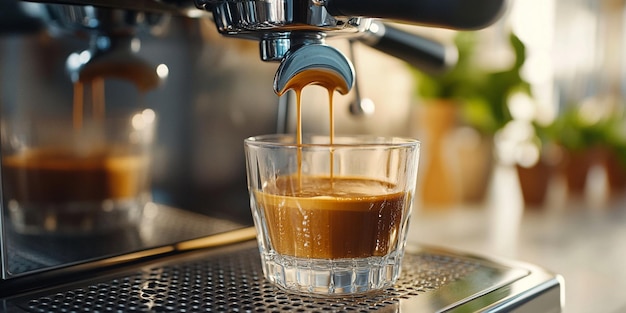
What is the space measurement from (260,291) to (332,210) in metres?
0.07

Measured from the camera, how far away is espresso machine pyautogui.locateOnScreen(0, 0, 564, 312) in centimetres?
39

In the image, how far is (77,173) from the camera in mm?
573

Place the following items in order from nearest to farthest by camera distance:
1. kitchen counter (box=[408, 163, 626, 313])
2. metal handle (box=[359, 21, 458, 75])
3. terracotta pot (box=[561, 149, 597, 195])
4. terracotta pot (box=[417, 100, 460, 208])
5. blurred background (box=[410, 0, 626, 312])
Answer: metal handle (box=[359, 21, 458, 75])
kitchen counter (box=[408, 163, 626, 313])
blurred background (box=[410, 0, 626, 312])
terracotta pot (box=[417, 100, 460, 208])
terracotta pot (box=[561, 149, 597, 195])

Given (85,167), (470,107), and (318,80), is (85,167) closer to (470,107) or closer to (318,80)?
(318,80)

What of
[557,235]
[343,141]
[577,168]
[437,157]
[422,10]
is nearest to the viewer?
[422,10]

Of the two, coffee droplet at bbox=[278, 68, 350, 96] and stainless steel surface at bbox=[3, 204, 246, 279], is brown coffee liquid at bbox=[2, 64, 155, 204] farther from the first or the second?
coffee droplet at bbox=[278, 68, 350, 96]

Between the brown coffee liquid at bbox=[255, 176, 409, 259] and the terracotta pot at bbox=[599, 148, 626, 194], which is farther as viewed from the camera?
the terracotta pot at bbox=[599, 148, 626, 194]

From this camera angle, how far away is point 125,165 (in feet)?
1.94

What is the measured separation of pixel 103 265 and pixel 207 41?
8.6 inches

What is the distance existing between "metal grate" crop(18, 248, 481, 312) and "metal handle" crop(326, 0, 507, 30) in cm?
17

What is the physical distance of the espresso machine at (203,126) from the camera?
39 centimetres

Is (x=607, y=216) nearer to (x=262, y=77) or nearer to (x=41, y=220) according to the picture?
(x=262, y=77)

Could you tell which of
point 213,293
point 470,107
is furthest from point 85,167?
point 470,107

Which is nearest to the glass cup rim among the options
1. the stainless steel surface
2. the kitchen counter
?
the stainless steel surface
